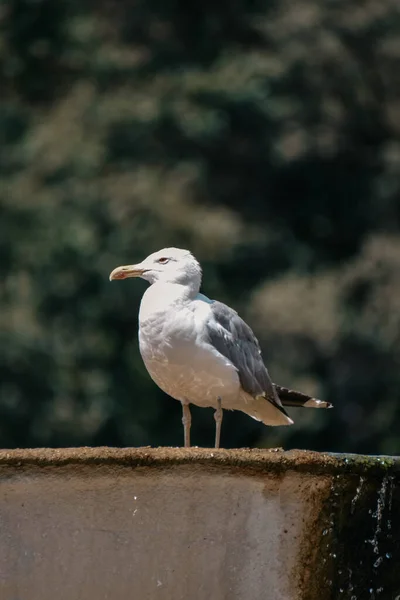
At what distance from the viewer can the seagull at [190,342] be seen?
6.39 meters

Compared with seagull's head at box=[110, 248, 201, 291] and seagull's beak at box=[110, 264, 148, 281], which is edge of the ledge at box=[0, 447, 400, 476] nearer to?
seagull's head at box=[110, 248, 201, 291]

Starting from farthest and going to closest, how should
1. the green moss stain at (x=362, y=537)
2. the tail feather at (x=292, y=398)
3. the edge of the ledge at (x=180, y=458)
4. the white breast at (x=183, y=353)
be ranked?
the tail feather at (x=292, y=398)
the white breast at (x=183, y=353)
the green moss stain at (x=362, y=537)
the edge of the ledge at (x=180, y=458)

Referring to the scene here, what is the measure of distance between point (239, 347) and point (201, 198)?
14.7 meters

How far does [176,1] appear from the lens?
78.5 feet

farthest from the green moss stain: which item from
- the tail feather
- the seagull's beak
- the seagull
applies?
the tail feather

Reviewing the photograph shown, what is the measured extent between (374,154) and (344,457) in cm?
1856

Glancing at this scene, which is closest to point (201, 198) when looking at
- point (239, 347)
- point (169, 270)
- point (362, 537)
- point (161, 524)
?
point (239, 347)

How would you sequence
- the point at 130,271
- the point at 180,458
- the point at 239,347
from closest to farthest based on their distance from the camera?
1. the point at 180,458
2. the point at 130,271
3. the point at 239,347

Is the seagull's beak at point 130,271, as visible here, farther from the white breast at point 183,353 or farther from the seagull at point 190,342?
the white breast at point 183,353

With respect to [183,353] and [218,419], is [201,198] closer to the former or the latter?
[218,419]

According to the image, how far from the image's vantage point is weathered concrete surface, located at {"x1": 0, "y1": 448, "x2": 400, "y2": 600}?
15.8 feet

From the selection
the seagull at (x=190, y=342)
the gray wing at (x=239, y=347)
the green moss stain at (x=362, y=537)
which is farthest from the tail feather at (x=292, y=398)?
the green moss stain at (x=362, y=537)

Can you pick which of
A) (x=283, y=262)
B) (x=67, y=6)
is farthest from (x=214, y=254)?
(x=67, y=6)

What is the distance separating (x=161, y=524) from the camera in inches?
191
